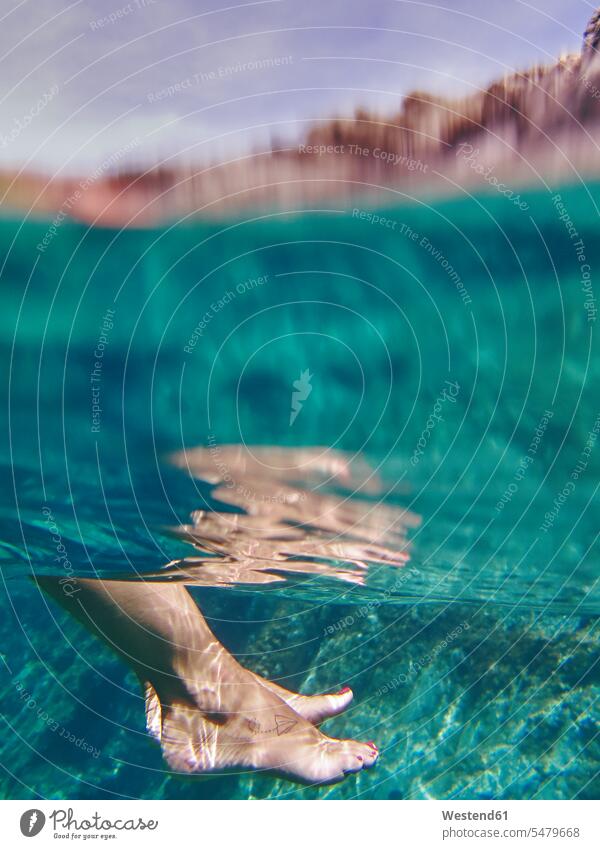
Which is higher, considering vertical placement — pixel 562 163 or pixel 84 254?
pixel 562 163

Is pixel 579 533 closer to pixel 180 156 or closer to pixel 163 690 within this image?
pixel 163 690

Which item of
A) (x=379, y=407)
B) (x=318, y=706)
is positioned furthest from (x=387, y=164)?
(x=318, y=706)
